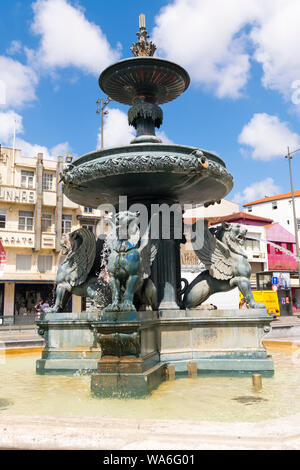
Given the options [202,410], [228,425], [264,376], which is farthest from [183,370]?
[228,425]

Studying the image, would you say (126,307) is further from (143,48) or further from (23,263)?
(23,263)

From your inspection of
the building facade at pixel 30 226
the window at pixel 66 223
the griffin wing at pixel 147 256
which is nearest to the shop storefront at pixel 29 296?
the building facade at pixel 30 226

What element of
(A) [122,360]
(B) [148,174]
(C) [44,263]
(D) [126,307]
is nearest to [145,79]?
(B) [148,174]

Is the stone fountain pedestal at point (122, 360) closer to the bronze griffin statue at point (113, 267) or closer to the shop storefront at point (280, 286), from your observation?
the bronze griffin statue at point (113, 267)

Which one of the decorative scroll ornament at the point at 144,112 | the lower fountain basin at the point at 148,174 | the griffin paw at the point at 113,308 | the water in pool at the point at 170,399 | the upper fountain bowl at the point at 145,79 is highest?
the upper fountain bowl at the point at 145,79

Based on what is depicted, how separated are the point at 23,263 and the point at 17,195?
5.22m

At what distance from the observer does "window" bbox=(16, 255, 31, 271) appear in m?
32.2

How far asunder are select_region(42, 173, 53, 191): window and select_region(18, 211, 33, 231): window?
2468 mm

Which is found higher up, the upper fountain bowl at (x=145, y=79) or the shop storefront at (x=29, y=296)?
the upper fountain bowl at (x=145, y=79)

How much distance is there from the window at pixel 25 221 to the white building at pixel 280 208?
2934cm

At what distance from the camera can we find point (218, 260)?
7512 mm

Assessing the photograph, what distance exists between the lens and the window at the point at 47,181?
34.2 meters

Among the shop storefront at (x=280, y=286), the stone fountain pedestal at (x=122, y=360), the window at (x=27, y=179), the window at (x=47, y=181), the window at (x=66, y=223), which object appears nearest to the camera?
the stone fountain pedestal at (x=122, y=360)
